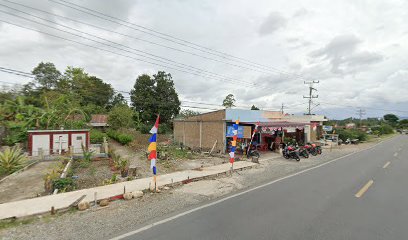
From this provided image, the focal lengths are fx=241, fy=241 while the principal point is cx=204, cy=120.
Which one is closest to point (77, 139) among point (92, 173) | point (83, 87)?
point (92, 173)

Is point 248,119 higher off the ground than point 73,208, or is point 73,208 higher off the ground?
point 248,119

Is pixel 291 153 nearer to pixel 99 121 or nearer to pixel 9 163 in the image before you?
pixel 9 163

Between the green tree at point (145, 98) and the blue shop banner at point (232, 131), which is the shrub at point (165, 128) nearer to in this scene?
the green tree at point (145, 98)

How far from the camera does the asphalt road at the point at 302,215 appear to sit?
542 centimetres

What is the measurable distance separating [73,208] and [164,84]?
44.6 meters

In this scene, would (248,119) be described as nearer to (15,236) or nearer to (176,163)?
(176,163)

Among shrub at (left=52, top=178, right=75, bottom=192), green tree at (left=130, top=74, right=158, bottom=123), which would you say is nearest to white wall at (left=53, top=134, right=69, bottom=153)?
shrub at (left=52, top=178, right=75, bottom=192)

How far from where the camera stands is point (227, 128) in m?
21.0

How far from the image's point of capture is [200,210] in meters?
7.07

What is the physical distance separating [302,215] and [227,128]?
14.6 meters

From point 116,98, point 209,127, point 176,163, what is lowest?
point 176,163

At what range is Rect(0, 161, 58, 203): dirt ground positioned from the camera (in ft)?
28.8

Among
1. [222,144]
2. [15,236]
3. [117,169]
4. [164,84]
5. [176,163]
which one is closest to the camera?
[15,236]

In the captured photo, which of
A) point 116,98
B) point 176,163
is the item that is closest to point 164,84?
point 116,98
